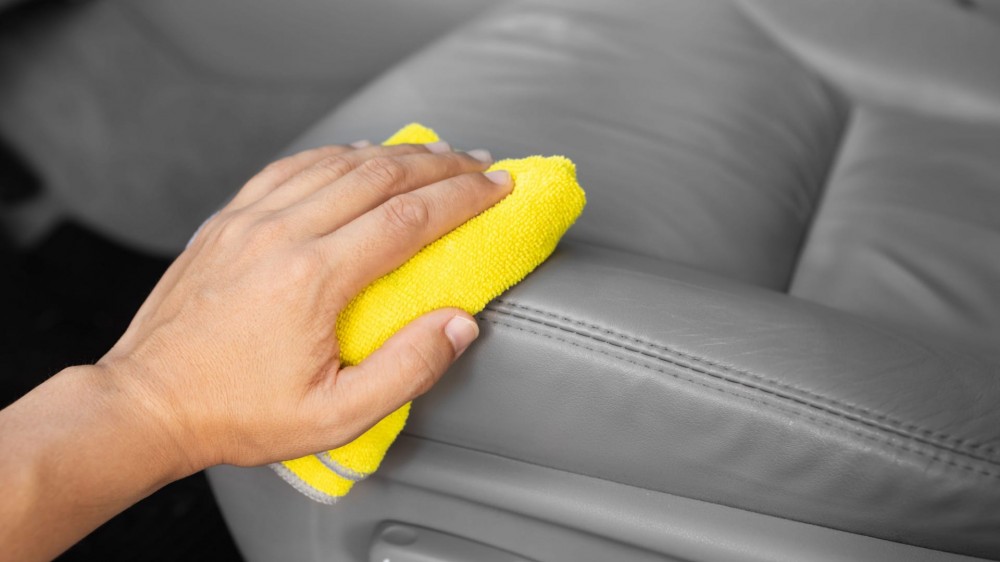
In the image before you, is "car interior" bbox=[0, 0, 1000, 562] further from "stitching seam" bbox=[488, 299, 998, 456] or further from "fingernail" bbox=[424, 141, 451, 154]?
"fingernail" bbox=[424, 141, 451, 154]

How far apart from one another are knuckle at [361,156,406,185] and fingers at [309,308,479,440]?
12 cm

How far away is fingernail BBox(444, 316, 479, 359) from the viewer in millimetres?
586

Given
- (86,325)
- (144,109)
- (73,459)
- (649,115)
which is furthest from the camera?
(144,109)

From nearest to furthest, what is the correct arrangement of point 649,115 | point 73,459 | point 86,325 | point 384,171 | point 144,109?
point 73,459, point 384,171, point 649,115, point 86,325, point 144,109

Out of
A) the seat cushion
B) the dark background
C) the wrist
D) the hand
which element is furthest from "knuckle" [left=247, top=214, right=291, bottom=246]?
the dark background

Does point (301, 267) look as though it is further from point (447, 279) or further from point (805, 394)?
point (805, 394)

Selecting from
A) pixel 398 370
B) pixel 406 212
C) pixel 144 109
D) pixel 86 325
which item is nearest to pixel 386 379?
pixel 398 370

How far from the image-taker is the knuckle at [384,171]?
645 millimetres

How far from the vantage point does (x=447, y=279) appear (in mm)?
599

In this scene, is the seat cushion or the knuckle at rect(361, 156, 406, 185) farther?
the seat cushion

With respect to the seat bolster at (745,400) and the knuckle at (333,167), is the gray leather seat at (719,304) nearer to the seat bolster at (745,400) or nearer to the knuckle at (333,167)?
the seat bolster at (745,400)

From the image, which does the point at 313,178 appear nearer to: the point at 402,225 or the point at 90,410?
the point at 402,225

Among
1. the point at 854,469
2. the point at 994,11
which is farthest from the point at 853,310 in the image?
the point at 994,11

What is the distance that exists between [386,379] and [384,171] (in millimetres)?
161
